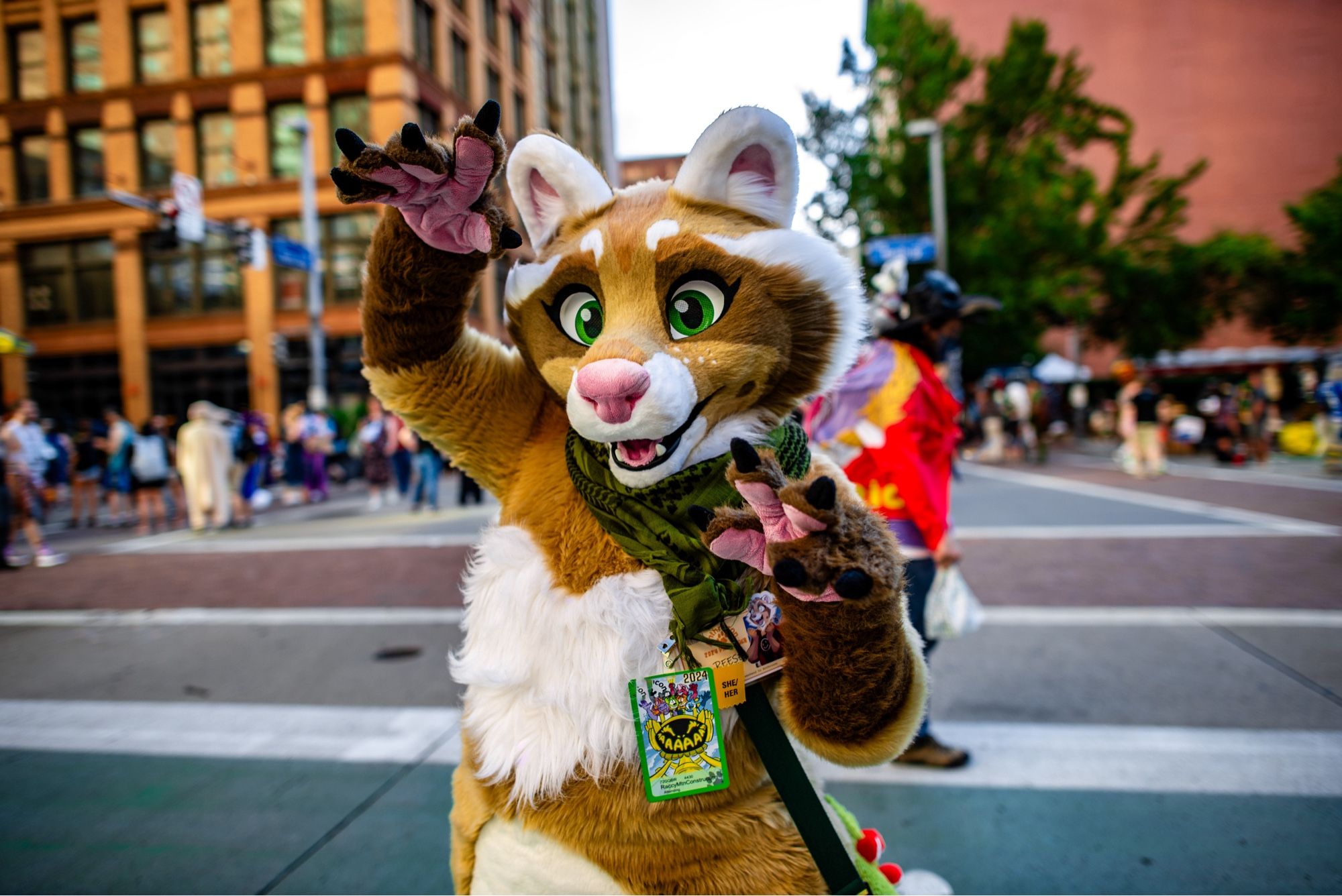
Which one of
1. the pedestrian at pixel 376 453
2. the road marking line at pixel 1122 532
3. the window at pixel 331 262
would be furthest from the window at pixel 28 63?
the road marking line at pixel 1122 532

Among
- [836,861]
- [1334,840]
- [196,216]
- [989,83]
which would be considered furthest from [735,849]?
[989,83]

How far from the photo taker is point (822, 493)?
2.77 ft

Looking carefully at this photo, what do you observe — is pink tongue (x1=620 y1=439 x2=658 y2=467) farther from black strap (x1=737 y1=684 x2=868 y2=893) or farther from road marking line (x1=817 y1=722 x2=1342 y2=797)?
road marking line (x1=817 y1=722 x2=1342 y2=797)

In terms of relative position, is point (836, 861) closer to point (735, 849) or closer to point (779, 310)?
point (735, 849)

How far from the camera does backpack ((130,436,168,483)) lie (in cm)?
955

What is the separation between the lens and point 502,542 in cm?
133

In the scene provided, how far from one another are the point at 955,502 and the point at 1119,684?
6262mm

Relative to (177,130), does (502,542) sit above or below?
below

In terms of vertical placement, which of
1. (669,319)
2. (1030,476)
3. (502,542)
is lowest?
(1030,476)

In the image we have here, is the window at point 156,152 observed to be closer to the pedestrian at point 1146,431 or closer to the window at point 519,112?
the window at point 519,112

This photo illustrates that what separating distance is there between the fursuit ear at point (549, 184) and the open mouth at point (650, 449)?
43 centimetres

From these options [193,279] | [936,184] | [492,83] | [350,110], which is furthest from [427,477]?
[492,83]

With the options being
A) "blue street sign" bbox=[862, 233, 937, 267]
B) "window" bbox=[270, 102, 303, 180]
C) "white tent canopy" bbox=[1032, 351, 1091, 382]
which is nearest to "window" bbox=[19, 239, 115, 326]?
"window" bbox=[270, 102, 303, 180]

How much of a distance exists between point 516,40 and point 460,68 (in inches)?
218
